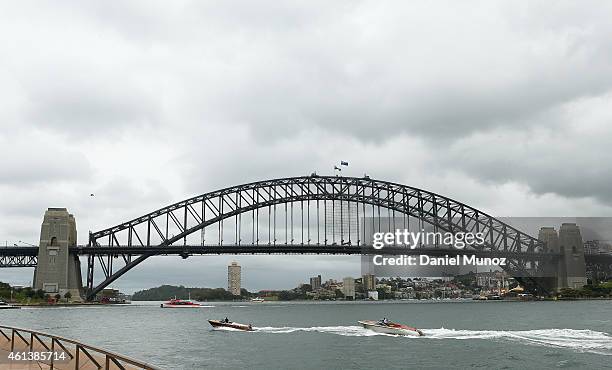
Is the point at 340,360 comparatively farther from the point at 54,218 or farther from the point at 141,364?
the point at 54,218

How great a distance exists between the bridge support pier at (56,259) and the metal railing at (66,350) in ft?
285

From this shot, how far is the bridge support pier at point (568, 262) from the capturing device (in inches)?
4481

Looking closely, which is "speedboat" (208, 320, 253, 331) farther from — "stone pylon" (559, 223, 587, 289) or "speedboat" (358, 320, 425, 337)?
"stone pylon" (559, 223, 587, 289)

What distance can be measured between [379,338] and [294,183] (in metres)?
64.4

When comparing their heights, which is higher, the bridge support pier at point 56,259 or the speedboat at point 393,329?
the bridge support pier at point 56,259

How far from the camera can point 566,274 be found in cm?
11425

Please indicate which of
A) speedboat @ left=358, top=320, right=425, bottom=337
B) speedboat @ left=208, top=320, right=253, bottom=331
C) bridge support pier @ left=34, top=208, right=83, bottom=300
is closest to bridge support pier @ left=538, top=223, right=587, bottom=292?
speedboat @ left=358, top=320, right=425, bottom=337

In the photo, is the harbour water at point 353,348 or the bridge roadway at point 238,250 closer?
the harbour water at point 353,348

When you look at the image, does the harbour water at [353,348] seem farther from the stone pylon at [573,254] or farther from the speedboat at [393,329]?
the stone pylon at [573,254]

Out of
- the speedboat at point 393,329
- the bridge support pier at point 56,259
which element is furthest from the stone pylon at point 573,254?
the bridge support pier at point 56,259

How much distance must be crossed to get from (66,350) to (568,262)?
114 meters

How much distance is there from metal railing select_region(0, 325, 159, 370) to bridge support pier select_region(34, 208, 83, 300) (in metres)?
86.9

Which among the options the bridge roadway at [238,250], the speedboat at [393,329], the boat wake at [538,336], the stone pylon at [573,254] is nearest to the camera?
the boat wake at [538,336]

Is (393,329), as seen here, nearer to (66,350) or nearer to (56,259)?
(66,350)
